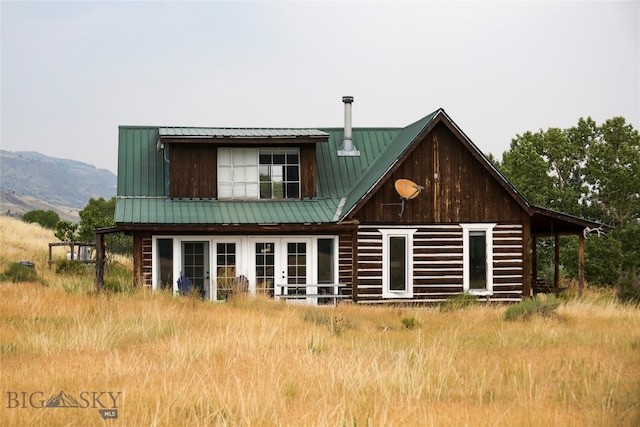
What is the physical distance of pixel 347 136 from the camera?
86.9 feet

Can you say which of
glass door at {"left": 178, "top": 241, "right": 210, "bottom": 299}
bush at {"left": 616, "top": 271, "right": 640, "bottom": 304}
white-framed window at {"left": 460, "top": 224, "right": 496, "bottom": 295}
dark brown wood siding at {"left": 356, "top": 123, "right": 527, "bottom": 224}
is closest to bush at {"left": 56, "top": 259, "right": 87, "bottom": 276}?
glass door at {"left": 178, "top": 241, "right": 210, "bottom": 299}

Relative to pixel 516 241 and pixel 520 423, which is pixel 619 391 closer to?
pixel 520 423

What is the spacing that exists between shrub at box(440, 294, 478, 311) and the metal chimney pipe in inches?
254

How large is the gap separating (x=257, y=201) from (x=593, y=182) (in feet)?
61.6

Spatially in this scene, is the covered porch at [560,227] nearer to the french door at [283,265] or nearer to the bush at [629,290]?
the bush at [629,290]

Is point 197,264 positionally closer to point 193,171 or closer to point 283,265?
point 283,265

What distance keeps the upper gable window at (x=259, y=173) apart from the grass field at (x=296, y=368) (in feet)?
23.2

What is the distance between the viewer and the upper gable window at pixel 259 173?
2411 cm

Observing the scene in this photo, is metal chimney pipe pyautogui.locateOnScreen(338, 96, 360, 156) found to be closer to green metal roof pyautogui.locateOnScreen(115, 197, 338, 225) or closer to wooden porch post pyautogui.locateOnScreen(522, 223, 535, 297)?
green metal roof pyautogui.locateOnScreen(115, 197, 338, 225)

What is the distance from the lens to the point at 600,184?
3550 centimetres

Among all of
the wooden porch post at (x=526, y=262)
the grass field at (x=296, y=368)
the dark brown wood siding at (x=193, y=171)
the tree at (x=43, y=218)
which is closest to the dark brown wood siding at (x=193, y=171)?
the dark brown wood siding at (x=193, y=171)

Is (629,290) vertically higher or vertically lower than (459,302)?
higher

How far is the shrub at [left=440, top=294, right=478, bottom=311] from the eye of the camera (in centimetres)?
2105

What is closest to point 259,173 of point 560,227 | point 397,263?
point 397,263
